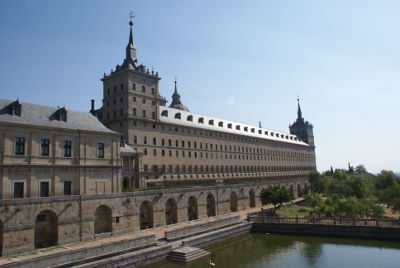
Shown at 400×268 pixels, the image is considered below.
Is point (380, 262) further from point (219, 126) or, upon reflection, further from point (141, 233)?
point (219, 126)

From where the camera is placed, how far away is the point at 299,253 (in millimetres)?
33031

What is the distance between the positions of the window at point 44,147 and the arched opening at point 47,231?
216 inches

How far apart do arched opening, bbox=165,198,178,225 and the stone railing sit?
10631 millimetres

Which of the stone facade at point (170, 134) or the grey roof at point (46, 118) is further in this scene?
the stone facade at point (170, 134)

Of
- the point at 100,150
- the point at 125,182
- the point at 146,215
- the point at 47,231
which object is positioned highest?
the point at 100,150

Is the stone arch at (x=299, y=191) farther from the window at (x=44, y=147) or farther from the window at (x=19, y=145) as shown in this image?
the window at (x=19, y=145)

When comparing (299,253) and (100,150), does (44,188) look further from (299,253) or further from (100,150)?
(299,253)

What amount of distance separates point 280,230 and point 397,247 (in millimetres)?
13457

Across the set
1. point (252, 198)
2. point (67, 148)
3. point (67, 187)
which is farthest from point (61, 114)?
point (252, 198)

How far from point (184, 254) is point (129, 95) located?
30936 mm

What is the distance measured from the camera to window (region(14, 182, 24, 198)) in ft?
99.4

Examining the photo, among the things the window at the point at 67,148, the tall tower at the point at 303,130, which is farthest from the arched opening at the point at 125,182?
the tall tower at the point at 303,130

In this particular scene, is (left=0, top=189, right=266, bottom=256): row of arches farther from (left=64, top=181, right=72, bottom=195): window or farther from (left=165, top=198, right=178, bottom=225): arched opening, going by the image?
(left=64, top=181, right=72, bottom=195): window

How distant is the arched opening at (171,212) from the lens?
43719 millimetres
